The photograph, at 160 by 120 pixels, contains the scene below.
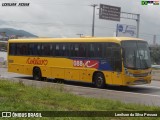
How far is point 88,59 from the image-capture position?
2202 cm

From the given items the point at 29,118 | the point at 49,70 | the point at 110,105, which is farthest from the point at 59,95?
the point at 49,70

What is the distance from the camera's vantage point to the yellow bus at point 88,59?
20125mm

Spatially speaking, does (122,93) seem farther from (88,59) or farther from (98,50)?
(88,59)

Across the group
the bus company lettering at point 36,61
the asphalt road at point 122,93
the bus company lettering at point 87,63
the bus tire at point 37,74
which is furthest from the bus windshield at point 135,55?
the bus tire at point 37,74

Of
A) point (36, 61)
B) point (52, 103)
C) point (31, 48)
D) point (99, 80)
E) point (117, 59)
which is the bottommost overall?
point (99, 80)

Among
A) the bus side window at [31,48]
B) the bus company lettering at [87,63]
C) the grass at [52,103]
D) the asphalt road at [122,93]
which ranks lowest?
the asphalt road at [122,93]

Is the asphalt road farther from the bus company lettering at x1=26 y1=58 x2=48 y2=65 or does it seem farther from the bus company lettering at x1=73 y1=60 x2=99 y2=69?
the bus company lettering at x1=26 y1=58 x2=48 y2=65

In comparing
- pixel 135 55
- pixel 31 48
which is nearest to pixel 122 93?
pixel 135 55

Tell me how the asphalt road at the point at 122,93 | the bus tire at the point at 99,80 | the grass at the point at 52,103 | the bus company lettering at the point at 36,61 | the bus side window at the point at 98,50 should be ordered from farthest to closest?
the bus company lettering at the point at 36,61, the bus side window at the point at 98,50, the bus tire at the point at 99,80, the asphalt road at the point at 122,93, the grass at the point at 52,103

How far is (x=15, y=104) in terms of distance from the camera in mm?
10203

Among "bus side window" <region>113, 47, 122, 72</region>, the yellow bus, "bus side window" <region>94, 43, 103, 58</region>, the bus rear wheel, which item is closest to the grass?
"bus side window" <region>113, 47, 122, 72</region>

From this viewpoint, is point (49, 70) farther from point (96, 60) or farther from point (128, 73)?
point (128, 73)

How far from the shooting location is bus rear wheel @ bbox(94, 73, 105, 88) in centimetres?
2106

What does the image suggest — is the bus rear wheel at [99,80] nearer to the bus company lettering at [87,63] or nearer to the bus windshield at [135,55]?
the bus company lettering at [87,63]
